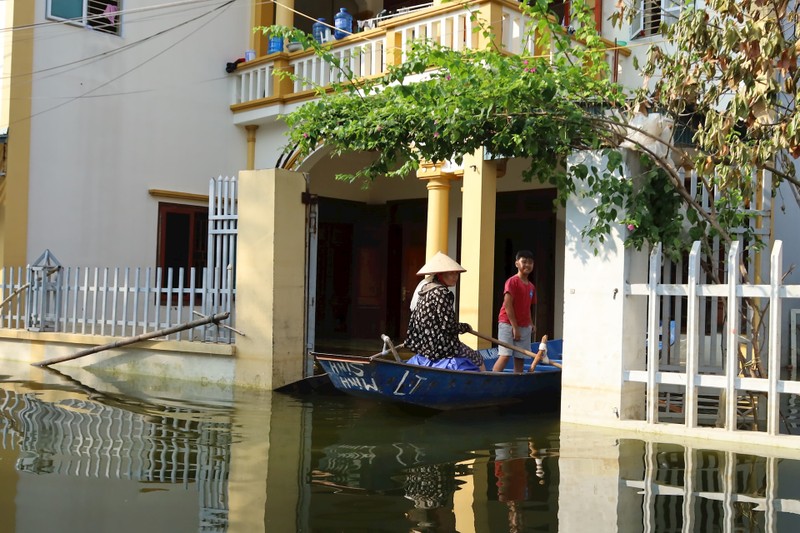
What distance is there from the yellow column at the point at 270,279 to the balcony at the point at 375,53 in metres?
1.25

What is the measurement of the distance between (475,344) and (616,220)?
462 cm

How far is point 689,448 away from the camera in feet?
21.7

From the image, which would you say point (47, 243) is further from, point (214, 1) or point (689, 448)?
point (689, 448)

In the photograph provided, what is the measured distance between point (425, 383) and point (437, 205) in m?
5.06

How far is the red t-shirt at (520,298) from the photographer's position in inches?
383

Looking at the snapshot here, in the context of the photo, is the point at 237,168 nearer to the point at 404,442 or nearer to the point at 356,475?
the point at 404,442

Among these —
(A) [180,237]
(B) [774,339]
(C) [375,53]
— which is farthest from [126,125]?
(B) [774,339]

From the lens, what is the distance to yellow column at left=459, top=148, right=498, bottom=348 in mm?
11664

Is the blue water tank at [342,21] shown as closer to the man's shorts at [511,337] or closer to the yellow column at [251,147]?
the yellow column at [251,147]

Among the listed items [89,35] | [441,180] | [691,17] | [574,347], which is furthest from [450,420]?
[89,35]

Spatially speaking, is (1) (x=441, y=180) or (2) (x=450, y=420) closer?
(2) (x=450, y=420)

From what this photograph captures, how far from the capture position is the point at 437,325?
28.6 feet

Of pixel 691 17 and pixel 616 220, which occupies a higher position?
pixel 691 17

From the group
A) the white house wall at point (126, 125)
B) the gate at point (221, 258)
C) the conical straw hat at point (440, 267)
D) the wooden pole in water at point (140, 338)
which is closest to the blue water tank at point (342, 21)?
the white house wall at point (126, 125)
